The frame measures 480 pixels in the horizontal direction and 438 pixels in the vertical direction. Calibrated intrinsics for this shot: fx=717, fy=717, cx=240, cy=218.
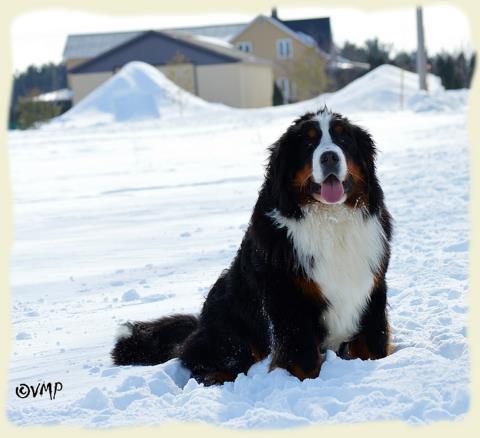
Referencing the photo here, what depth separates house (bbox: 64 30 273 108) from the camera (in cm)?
4694

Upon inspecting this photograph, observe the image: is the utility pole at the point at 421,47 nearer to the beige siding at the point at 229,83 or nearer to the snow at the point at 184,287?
the snow at the point at 184,287

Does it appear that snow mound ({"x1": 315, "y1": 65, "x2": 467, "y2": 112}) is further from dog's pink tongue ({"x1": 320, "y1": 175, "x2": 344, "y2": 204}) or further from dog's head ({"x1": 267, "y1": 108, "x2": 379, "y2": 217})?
dog's pink tongue ({"x1": 320, "y1": 175, "x2": 344, "y2": 204})

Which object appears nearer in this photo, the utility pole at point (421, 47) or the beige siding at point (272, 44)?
the utility pole at point (421, 47)

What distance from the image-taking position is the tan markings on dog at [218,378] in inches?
171

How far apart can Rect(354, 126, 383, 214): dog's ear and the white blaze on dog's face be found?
0.25 m

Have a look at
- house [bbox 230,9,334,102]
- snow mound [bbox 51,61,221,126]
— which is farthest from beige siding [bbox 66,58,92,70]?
snow mound [bbox 51,61,221,126]

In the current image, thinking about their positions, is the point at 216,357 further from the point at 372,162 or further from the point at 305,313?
the point at 372,162

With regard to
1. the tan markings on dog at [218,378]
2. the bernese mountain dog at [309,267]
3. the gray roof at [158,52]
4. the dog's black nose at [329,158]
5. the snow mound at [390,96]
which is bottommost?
the tan markings on dog at [218,378]

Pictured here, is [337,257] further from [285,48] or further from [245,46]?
[245,46]

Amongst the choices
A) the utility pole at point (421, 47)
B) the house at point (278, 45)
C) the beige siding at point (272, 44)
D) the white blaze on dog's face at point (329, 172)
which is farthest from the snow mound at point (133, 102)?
the white blaze on dog's face at point (329, 172)

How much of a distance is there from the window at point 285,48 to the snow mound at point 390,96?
761 inches

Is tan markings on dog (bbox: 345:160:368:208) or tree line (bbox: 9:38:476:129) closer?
tan markings on dog (bbox: 345:160:368:208)

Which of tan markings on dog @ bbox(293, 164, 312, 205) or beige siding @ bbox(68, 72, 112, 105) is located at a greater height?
beige siding @ bbox(68, 72, 112, 105)

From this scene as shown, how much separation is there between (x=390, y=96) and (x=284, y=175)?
3002 cm
